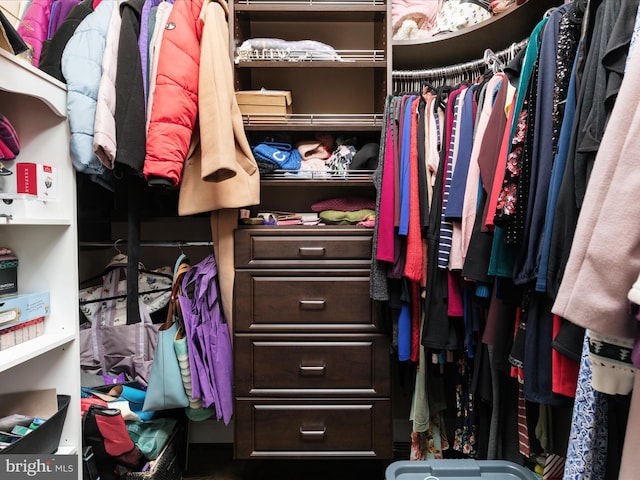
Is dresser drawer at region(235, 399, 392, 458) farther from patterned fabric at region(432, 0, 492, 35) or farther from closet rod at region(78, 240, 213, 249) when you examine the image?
patterned fabric at region(432, 0, 492, 35)

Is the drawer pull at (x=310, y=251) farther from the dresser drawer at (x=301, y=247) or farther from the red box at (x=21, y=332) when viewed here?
the red box at (x=21, y=332)

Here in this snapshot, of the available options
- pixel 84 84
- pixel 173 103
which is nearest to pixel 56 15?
pixel 84 84

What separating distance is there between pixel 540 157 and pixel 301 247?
81 cm

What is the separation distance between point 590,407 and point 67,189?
4.47 ft

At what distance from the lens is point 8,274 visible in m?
1.07

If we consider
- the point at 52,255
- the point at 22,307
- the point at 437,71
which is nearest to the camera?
the point at 22,307

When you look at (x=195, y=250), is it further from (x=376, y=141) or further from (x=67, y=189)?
(x=376, y=141)

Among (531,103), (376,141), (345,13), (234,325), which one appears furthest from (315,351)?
(345,13)

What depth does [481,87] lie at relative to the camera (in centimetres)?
118

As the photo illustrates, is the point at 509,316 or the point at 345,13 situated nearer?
the point at 509,316

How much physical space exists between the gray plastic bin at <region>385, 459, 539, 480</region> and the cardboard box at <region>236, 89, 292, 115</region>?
1.29 m

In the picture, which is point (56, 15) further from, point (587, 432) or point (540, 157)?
point (587, 432)

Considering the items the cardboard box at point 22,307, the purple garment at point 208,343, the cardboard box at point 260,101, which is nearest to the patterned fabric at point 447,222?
the cardboard box at point 260,101

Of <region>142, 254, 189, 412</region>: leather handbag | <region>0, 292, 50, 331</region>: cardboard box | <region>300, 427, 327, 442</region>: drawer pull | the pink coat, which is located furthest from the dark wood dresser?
the pink coat
